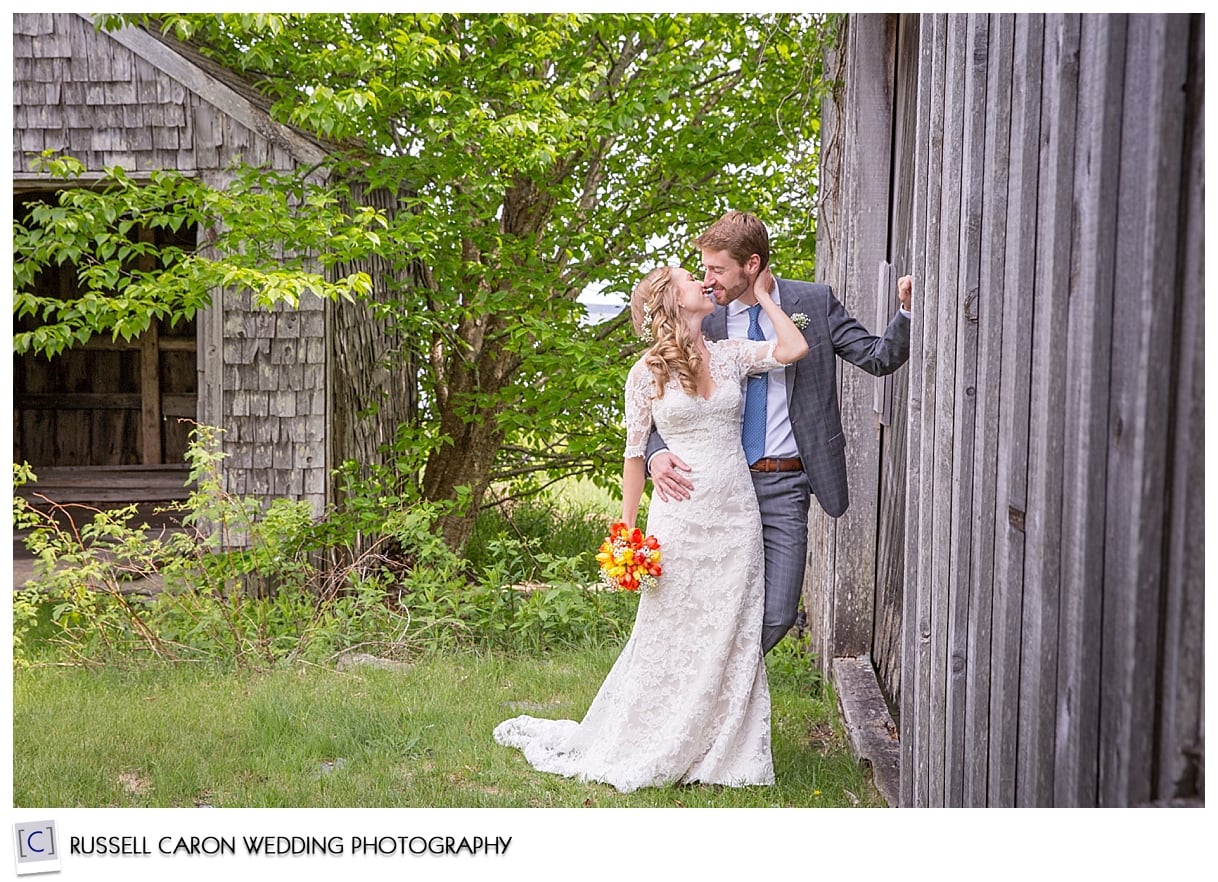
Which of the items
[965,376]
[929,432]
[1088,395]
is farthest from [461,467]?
[1088,395]

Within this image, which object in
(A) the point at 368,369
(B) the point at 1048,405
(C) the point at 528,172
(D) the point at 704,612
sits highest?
(C) the point at 528,172

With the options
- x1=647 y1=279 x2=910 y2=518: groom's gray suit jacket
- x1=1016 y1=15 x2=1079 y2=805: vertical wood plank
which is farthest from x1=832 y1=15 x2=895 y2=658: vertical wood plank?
x1=1016 y1=15 x2=1079 y2=805: vertical wood plank

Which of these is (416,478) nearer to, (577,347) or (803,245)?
(577,347)

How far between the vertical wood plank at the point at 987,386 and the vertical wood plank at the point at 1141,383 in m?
0.55

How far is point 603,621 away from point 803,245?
9.27 feet

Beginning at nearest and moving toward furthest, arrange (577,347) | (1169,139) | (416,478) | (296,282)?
1. (1169,139)
2. (296,282)
3. (577,347)
4. (416,478)

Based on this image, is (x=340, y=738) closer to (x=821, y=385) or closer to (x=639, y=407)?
(x=639, y=407)

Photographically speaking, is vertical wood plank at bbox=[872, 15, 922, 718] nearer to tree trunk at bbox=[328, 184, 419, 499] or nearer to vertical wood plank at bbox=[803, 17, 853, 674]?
vertical wood plank at bbox=[803, 17, 853, 674]

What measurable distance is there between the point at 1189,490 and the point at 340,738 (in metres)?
3.30

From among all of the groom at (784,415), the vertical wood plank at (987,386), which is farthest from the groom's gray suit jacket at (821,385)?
the vertical wood plank at (987,386)

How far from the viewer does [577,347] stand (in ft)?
21.4

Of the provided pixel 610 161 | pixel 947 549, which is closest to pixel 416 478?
pixel 610 161

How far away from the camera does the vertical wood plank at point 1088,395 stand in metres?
1.61

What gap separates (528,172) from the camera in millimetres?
6387
